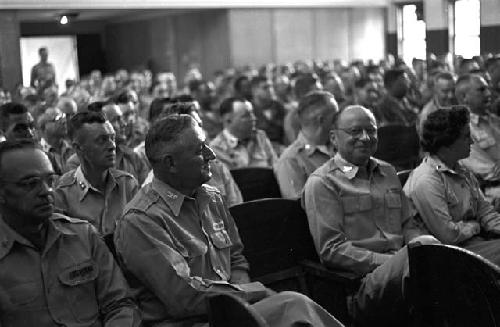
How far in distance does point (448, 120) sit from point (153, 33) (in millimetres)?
17760

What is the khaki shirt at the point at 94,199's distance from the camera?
128 inches

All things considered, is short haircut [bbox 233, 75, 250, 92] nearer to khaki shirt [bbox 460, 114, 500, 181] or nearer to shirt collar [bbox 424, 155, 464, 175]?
khaki shirt [bbox 460, 114, 500, 181]

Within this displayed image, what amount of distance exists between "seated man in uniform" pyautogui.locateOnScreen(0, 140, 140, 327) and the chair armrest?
0.91 meters

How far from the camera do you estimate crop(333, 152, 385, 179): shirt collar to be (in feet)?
10.3

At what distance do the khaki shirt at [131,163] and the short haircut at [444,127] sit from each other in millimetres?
1636

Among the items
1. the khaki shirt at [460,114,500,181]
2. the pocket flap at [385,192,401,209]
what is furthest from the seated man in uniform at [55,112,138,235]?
the khaki shirt at [460,114,500,181]

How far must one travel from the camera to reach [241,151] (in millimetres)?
5059

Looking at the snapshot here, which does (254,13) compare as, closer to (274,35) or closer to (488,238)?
(274,35)

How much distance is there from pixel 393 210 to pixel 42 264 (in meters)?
1.62

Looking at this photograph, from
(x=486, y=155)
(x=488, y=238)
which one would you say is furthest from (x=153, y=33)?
(x=488, y=238)

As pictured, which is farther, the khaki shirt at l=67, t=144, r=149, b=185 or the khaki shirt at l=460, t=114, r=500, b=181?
the khaki shirt at l=460, t=114, r=500, b=181

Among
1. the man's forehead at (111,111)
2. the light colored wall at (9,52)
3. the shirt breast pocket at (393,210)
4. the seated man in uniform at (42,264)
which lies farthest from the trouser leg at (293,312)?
the light colored wall at (9,52)

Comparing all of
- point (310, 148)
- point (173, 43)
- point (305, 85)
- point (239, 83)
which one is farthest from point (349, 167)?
point (173, 43)

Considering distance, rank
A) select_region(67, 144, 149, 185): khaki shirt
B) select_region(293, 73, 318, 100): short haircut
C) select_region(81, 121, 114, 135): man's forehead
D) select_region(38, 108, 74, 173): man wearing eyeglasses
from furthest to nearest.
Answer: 1. select_region(293, 73, 318, 100): short haircut
2. select_region(38, 108, 74, 173): man wearing eyeglasses
3. select_region(67, 144, 149, 185): khaki shirt
4. select_region(81, 121, 114, 135): man's forehead
